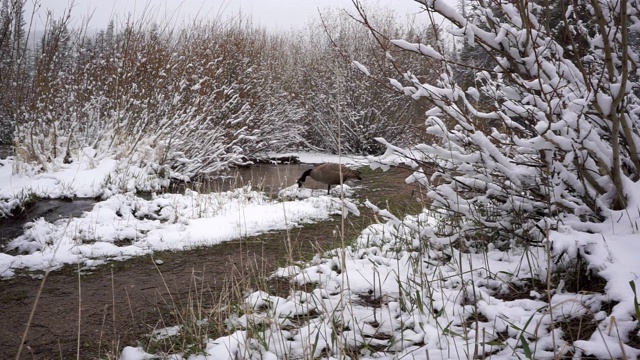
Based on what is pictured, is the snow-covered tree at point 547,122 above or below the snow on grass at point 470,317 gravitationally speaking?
above

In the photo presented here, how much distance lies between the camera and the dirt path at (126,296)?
8.31ft

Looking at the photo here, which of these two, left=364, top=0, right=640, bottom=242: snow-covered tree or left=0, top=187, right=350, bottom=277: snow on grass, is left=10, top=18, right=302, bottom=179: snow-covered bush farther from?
left=364, top=0, right=640, bottom=242: snow-covered tree

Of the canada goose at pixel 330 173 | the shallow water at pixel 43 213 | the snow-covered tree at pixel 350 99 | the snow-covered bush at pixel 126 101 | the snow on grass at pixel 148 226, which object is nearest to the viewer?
the snow on grass at pixel 148 226

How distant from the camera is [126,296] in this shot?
3.30m

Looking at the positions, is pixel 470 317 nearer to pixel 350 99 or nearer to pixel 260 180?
pixel 260 180

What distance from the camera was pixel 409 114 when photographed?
603 inches

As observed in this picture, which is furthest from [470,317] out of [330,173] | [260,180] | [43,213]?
[260,180]

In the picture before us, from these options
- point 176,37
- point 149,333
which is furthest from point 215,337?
point 176,37

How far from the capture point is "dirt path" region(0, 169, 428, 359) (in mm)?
2533

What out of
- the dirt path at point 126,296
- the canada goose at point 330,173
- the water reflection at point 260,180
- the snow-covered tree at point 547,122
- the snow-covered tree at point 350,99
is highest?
the snow-covered tree at point 350,99

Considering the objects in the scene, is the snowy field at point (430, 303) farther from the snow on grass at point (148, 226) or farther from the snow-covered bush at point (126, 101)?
the snow-covered bush at point (126, 101)

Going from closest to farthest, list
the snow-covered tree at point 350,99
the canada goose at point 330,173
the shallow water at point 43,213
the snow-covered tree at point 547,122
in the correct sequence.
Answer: the snow-covered tree at point 547,122
the shallow water at point 43,213
the canada goose at point 330,173
the snow-covered tree at point 350,99

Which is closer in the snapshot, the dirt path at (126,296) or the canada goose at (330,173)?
the dirt path at (126,296)

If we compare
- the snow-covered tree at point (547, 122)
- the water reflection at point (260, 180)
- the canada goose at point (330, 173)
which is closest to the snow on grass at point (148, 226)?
the canada goose at point (330, 173)
